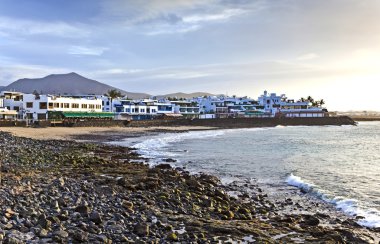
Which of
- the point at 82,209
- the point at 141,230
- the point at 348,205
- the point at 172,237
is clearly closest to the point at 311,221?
the point at 348,205

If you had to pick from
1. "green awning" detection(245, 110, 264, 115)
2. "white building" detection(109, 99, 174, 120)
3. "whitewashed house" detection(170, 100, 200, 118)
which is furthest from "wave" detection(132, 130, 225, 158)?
"green awning" detection(245, 110, 264, 115)

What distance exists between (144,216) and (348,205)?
8.65 metres

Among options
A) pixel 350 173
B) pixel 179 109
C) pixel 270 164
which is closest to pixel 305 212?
pixel 350 173

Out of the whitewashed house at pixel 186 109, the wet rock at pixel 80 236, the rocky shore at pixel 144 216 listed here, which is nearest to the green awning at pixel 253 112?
the whitewashed house at pixel 186 109

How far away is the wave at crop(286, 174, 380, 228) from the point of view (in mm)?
12755

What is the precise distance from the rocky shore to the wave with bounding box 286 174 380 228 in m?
0.62

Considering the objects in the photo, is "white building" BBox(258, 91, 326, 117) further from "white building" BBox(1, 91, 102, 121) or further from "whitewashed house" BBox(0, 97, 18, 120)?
"whitewashed house" BBox(0, 97, 18, 120)

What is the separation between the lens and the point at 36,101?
7988 cm

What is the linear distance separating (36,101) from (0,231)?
77.8 m

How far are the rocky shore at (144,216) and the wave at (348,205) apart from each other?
2.03ft

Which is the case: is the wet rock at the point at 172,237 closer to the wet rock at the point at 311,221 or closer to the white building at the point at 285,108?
the wet rock at the point at 311,221

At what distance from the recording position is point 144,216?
1020 centimetres

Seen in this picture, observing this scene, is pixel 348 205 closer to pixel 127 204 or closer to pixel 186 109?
pixel 127 204

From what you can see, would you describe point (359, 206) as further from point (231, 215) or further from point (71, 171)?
point (71, 171)
